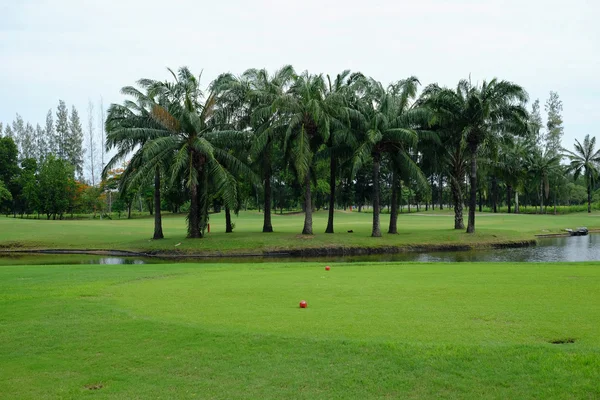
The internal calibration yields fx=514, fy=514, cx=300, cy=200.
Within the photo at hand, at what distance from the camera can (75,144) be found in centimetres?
11562

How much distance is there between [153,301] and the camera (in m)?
12.8

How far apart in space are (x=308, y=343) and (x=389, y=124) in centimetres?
3514

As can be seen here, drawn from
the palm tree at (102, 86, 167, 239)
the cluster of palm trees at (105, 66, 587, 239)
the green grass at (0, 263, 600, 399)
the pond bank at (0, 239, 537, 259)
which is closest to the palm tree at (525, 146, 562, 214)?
the cluster of palm trees at (105, 66, 587, 239)

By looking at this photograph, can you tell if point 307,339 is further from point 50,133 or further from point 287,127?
point 50,133

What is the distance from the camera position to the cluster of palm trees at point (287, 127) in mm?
38688

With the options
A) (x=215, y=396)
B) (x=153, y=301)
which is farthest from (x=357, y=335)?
(x=153, y=301)

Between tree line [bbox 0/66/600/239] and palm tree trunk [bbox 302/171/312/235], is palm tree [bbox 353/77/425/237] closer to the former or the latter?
tree line [bbox 0/66/600/239]

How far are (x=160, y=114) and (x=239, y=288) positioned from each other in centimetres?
2639

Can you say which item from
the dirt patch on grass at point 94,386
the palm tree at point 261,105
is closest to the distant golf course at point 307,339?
the dirt patch on grass at point 94,386

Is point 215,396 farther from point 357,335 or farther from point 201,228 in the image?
point 201,228

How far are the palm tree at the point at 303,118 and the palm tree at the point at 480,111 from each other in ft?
35.4

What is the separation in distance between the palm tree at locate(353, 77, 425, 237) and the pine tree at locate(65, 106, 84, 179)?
3579 inches

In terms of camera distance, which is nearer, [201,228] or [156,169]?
[156,169]

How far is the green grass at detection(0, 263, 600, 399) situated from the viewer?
7.00m
